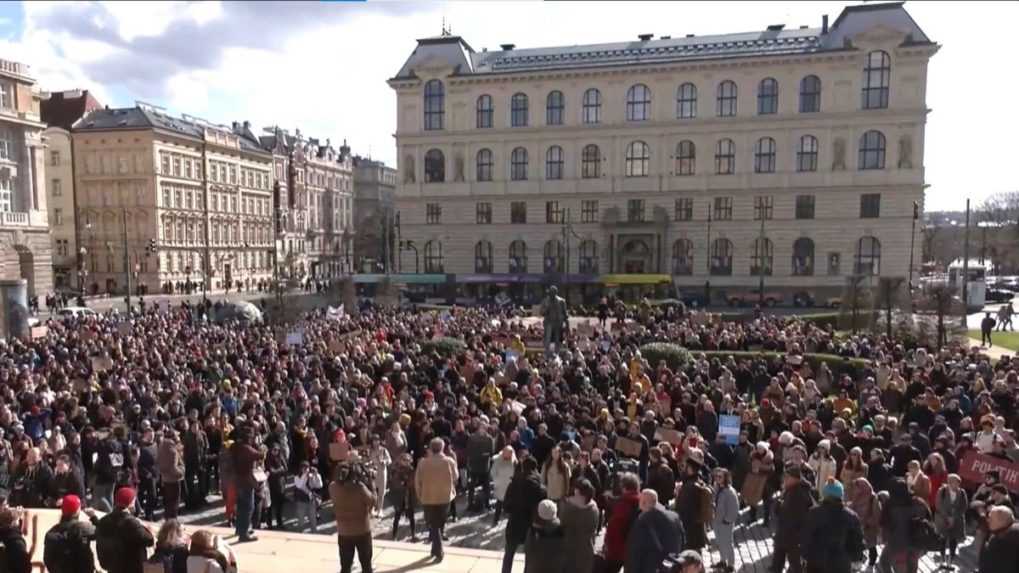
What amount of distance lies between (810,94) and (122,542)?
5851 cm

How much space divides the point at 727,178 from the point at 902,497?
52.2 m

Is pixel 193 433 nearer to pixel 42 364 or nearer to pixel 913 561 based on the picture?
pixel 913 561

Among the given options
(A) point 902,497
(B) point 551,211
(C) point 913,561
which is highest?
(B) point 551,211

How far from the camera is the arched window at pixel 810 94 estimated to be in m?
55.3

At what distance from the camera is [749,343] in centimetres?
2523

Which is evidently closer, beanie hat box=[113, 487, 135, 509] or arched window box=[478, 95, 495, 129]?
beanie hat box=[113, 487, 135, 509]

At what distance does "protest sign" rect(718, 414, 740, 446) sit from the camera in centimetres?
1160

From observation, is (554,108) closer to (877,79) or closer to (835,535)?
(877,79)

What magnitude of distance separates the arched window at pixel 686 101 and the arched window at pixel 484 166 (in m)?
16.7

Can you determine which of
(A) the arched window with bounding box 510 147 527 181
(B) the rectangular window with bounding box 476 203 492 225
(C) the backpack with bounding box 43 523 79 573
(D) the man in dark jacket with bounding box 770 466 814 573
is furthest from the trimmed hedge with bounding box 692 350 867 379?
(B) the rectangular window with bounding box 476 203 492 225

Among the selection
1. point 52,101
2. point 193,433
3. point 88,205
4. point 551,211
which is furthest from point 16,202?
point 193,433

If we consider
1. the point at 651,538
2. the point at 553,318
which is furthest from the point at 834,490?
the point at 553,318

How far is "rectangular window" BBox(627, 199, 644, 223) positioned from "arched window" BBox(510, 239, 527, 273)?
9.53 meters

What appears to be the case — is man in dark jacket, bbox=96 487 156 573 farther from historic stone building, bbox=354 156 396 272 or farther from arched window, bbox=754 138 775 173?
historic stone building, bbox=354 156 396 272
